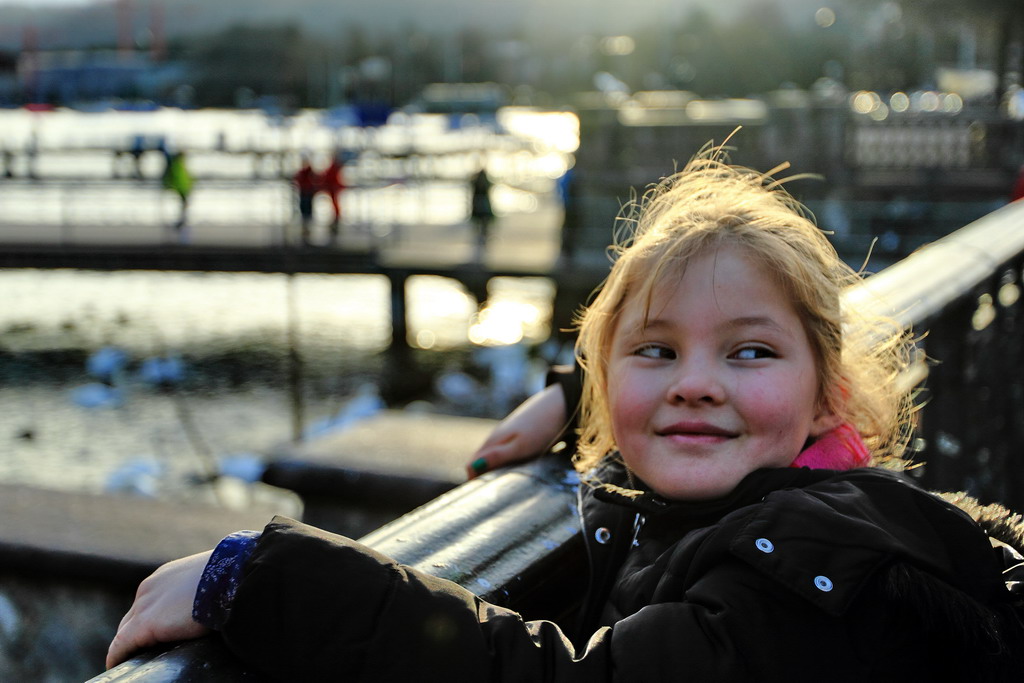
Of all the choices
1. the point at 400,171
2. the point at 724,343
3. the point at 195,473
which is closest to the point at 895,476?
the point at 724,343

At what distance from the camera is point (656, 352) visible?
5.48 ft

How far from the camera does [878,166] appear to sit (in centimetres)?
1642

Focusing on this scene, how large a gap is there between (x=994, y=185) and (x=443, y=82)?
12760cm

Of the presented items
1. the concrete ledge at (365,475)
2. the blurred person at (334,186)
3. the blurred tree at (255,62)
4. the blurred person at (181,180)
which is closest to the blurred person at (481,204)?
the blurred person at (334,186)

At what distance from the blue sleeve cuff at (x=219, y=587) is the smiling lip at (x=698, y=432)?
Answer: 0.62m

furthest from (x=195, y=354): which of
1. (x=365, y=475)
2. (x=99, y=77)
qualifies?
(x=99, y=77)

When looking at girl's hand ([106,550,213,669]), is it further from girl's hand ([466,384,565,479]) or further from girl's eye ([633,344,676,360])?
girl's hand ([466,384,565,479])

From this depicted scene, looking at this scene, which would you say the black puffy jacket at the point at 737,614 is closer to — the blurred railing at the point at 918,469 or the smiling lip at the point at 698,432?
the blurred railing at the point at 918,469

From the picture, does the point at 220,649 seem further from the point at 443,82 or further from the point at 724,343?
the point at 443,82

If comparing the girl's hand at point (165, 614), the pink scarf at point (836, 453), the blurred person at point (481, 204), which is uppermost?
the pink scarf at point (836, 453)

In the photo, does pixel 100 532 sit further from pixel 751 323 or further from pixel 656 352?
pixel 751 323

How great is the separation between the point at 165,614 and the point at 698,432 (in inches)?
29.9

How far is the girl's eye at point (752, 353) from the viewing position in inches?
63.3

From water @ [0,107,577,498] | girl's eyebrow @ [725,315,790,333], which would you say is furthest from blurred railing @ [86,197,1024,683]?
water @ [0,107,577,498]
